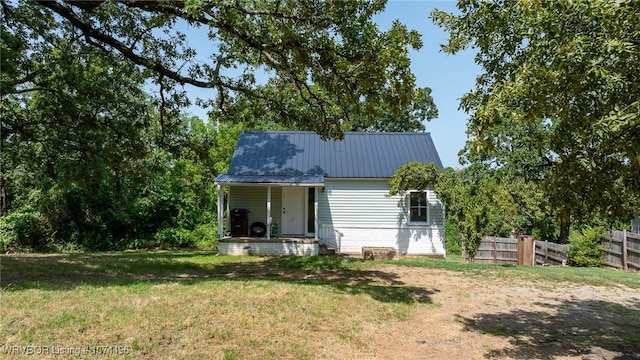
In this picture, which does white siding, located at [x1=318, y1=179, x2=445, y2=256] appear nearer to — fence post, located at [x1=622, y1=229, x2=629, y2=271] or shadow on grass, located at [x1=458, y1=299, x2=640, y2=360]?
fence post, located at [x1=622, y1=229, x2=629, y2=271]

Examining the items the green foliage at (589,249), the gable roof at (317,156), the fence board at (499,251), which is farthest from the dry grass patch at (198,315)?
the green foliage at (589,249)

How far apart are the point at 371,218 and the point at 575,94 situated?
41.8 feet

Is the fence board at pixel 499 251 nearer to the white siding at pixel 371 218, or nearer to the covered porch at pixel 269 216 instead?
the white siding at pixel 371 218

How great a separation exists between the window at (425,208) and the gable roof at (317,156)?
1.32 m

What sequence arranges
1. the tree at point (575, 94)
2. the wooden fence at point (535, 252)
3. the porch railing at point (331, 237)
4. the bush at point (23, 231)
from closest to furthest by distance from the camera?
the tree at point (575, 94), the wooden fence at point (535, 252), the porch railing at point (331, 237), the bush at point (23, 231)

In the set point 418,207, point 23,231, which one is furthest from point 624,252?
point 23,231

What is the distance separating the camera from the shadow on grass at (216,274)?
7508 millimetres

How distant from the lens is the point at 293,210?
1673cm

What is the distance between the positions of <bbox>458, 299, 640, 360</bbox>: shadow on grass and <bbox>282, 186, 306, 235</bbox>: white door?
10.4 metres

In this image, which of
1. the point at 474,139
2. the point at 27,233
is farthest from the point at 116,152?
the point at 474,139

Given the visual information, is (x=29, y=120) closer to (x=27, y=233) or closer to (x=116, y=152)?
(x=116, y=152)

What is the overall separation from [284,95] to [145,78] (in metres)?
3.91

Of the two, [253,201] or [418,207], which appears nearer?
[418,207]

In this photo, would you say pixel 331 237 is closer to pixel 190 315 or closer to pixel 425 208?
pixel 425 208
